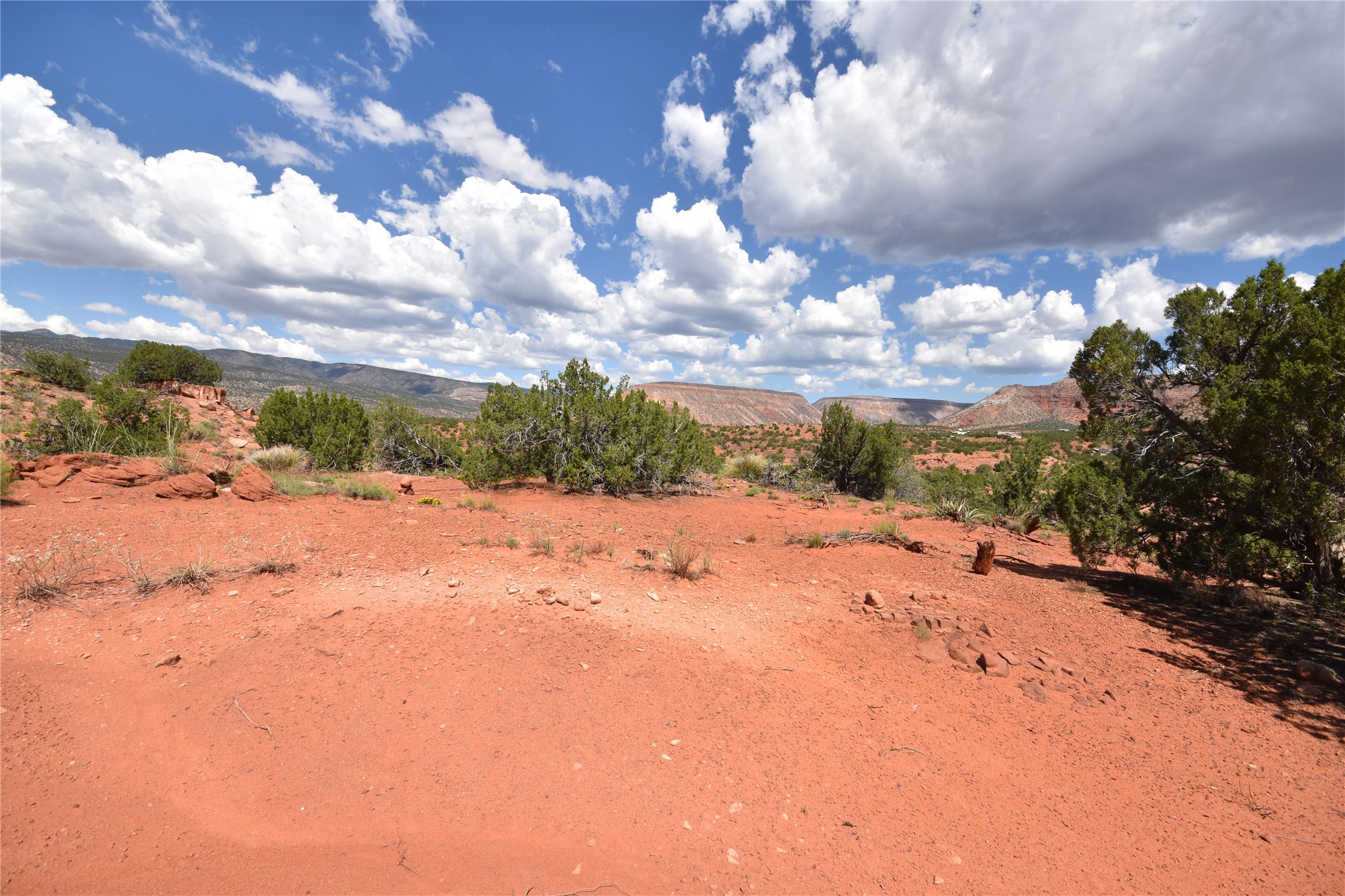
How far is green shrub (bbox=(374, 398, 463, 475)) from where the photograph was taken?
57.8 feet

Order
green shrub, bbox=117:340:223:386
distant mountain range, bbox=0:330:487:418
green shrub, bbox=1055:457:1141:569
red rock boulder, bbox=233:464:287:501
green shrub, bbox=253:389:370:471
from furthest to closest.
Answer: distant mountain range, bbox=0:330:487:418 < green shrub, bbox=117:340:223:386 < green shrub, bbox=253:389:370:471 < red rock boulder, bbox=233:464:287:501 < green shrub, bbox=1055:457:1141:569

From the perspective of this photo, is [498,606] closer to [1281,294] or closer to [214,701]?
[214,701]

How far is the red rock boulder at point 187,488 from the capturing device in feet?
28.9

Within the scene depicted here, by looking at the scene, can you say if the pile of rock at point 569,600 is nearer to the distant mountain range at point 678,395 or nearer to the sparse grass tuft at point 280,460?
the sparse grass tuft at point 280,460

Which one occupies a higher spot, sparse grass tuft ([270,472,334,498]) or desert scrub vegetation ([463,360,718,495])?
desert scrub vegetation ([463,360,718,495])

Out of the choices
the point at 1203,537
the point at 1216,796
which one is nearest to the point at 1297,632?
the point at 1203,537

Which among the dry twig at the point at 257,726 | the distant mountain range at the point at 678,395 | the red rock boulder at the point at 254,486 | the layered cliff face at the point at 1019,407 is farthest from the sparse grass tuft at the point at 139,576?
the layered cliff face at the point at 1019,407

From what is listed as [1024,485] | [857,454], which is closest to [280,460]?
[857,454]

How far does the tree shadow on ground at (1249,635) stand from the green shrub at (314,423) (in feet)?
57.0

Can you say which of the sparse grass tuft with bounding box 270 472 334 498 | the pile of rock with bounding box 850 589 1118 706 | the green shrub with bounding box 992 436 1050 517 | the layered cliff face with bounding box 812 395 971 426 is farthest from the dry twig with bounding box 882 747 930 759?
the layered cliff face with bounding box 812 395 971 426

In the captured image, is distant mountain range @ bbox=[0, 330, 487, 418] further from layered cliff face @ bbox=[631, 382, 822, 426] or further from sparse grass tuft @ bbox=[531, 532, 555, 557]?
layered cliff face @ bbox=[631, 382, 822, 426]

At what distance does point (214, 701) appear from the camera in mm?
3891

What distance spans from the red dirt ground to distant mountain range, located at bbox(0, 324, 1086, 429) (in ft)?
120

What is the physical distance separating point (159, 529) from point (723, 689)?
7764 millimetres
